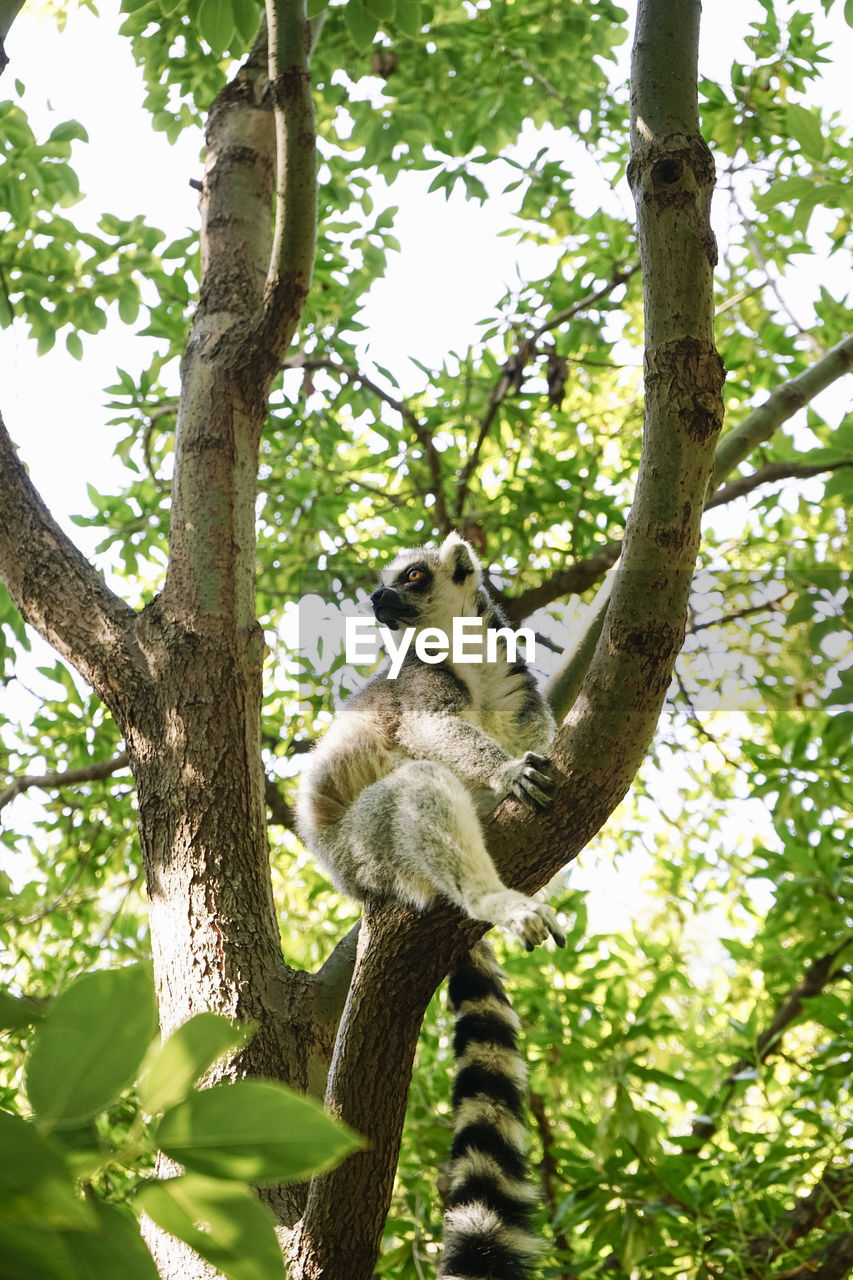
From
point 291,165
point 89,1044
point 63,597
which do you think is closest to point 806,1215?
point 63,597

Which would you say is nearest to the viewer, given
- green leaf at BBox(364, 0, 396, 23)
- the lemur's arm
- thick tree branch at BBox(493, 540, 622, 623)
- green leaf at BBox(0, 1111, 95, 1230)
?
green leaf at BBox(0, 1111, 95, 1230)

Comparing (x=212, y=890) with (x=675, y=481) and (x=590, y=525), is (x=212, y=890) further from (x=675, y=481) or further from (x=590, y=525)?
(x=590, y=525)

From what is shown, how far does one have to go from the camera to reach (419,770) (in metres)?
3.59

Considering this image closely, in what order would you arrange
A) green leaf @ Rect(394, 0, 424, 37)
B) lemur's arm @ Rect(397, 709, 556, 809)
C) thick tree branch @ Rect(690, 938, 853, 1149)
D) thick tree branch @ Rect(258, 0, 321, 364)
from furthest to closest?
thick tree branch @ Rect(690, 938, 853, 1149) → thick tree branch @ Rect(258, 0, 321, 364) → lemur's arm @ Rect(397, 709, 556, 809) → green leaf @ Rect(394, 0, 424, 37)

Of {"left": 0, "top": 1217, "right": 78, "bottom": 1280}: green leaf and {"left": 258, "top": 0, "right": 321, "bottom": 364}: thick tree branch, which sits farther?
{"left": 258, "top": 0, "right": 321, "bottom": 364}: thick tree branch

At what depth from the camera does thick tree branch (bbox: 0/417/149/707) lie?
351 cm

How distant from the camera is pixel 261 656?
11.9 feet

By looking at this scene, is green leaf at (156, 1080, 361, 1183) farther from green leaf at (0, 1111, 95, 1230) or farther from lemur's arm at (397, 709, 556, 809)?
lemur's arm at (397, 709, 556, 809)

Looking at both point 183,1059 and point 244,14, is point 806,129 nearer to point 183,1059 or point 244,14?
point 244,14

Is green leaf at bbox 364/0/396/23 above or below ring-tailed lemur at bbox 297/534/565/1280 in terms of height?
above

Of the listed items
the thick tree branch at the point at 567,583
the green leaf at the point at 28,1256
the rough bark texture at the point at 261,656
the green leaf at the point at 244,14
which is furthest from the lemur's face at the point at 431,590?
the green leaf at the point at 28,1256

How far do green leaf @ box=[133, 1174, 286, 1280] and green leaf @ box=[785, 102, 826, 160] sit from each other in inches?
121

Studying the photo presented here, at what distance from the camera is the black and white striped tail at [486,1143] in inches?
109

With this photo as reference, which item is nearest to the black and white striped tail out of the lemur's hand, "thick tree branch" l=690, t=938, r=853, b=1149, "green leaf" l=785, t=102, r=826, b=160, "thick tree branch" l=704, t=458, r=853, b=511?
the lemur's hand
